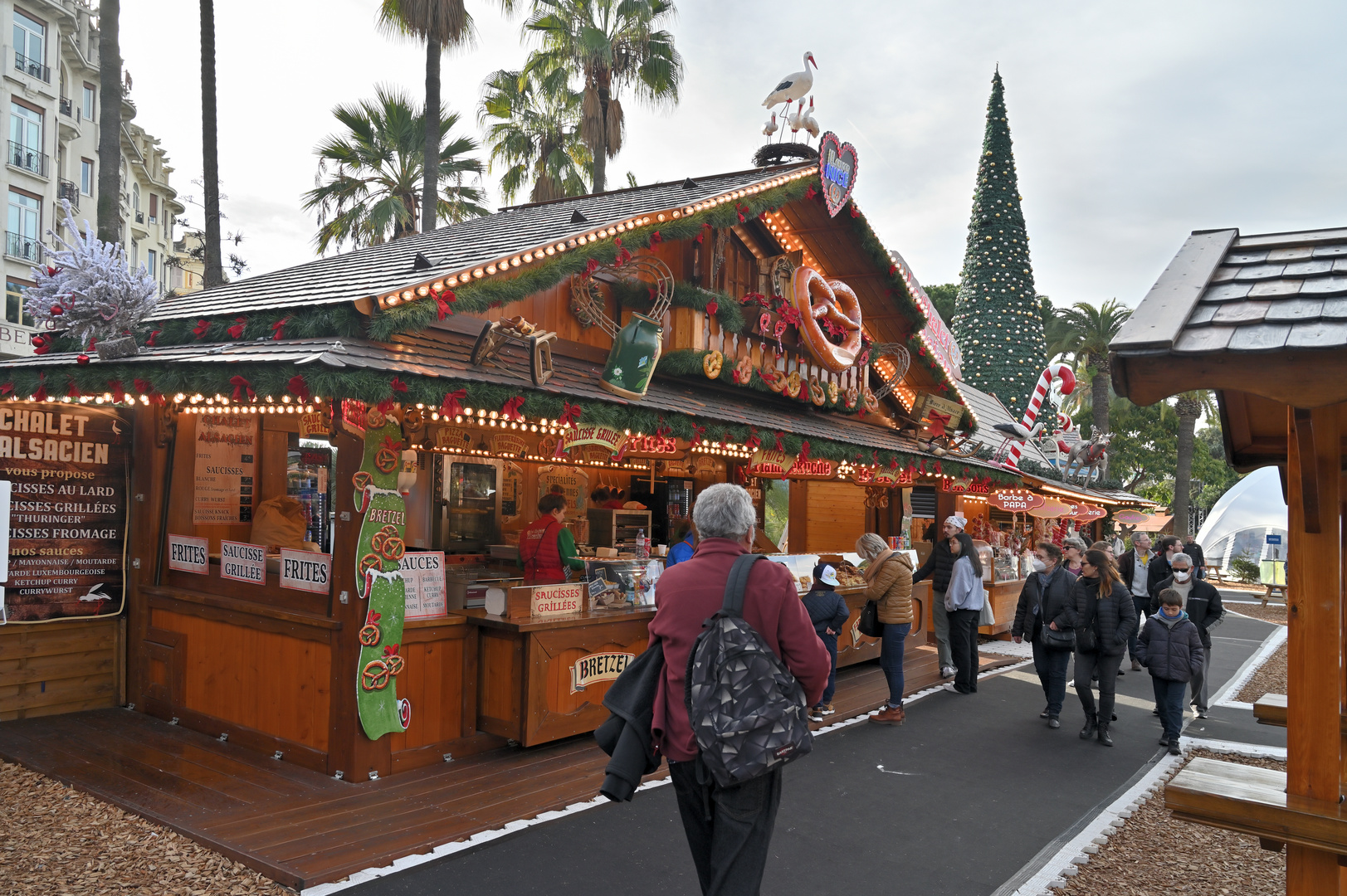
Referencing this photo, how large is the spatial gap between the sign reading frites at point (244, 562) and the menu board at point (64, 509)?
1.40 meters

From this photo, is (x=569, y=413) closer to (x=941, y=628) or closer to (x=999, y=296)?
(x=941, y=628)

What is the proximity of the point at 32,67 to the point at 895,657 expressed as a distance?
37123mm

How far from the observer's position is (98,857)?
4594 mm

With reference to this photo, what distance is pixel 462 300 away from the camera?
22.1ft

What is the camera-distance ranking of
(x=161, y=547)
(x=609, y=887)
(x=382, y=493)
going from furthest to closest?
(x=161, y=547) → (x=382, y=493) → (x=609, y=887)

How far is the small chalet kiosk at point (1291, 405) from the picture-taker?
2.57 meters

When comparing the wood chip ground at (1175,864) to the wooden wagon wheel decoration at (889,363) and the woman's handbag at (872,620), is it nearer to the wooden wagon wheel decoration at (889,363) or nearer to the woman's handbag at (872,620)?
the woman's handbag at (872,620)

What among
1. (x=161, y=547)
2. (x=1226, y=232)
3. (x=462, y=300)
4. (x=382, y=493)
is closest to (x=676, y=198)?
(x=462, y=300)

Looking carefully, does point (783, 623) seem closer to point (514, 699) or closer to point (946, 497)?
point (514, 699)

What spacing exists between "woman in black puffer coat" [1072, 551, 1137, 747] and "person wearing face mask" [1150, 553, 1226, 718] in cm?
147

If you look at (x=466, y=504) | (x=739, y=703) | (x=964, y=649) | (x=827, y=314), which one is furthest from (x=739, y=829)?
(x=827, y=314)

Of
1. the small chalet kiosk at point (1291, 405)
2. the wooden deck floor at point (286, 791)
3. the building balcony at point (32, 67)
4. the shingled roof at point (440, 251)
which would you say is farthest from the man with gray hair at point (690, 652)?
the building balcony at point (32, 67)

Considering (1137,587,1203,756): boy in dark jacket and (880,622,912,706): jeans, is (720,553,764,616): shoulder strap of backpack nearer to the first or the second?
(880,622,912,706): jeans

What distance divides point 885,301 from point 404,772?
A: 9711 millimetres
